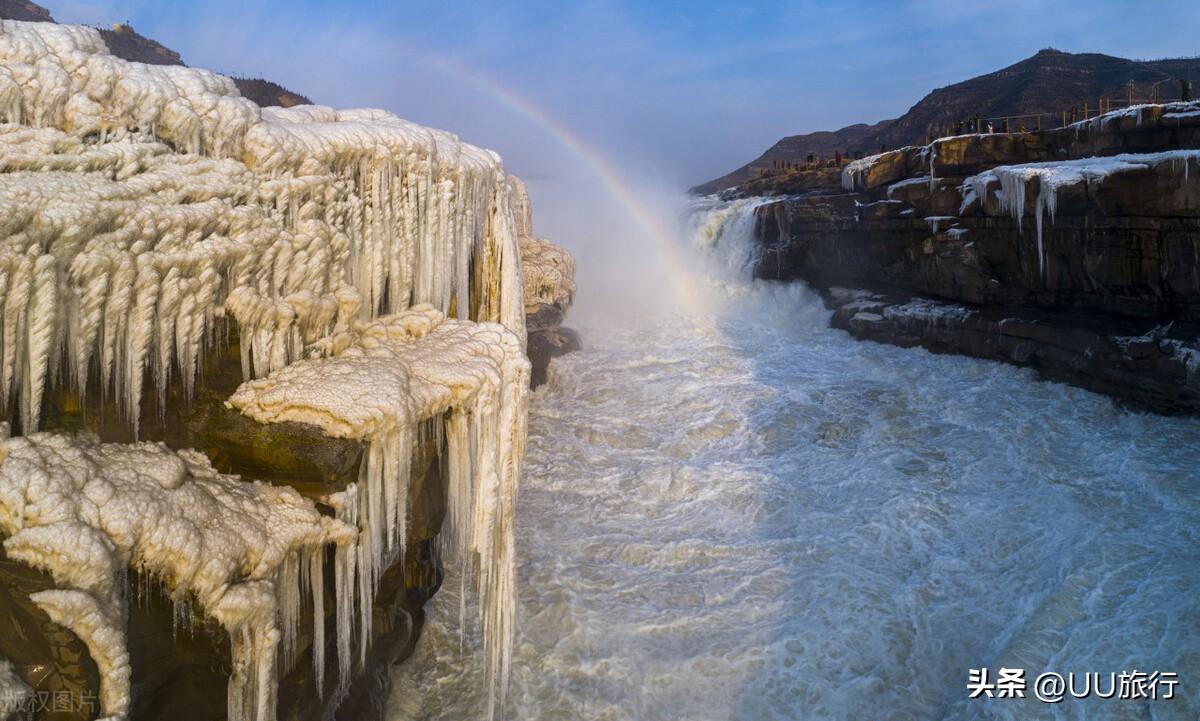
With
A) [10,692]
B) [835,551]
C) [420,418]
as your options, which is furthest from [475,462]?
[835,551]

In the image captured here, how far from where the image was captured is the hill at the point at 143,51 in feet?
77.8

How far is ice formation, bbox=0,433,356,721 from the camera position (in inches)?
123

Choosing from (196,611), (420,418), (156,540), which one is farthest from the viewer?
(420,418)

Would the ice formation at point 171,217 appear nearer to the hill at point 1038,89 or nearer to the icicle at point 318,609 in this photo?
the icicle at point 318,609

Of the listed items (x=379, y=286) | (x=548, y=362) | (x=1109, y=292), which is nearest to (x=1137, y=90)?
(x=1109, y=292)

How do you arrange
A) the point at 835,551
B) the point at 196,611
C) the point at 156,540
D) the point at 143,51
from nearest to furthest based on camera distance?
the point at 156,540, the point at 196,611, the point at 835,551, the point at 143,51

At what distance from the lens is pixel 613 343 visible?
1686 centimetres

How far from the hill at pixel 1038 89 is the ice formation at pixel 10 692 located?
40859 mm

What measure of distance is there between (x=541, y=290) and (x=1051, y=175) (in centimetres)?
1041

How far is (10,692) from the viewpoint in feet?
10.2

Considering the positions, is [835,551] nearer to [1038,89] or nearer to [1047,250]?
[1047,250]

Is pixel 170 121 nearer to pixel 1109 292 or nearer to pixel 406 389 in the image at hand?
pixel 406 389

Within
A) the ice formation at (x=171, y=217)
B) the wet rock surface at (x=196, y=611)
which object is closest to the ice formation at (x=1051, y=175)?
the ice formation at (x=171, y=217)

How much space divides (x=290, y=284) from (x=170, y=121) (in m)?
1.17
